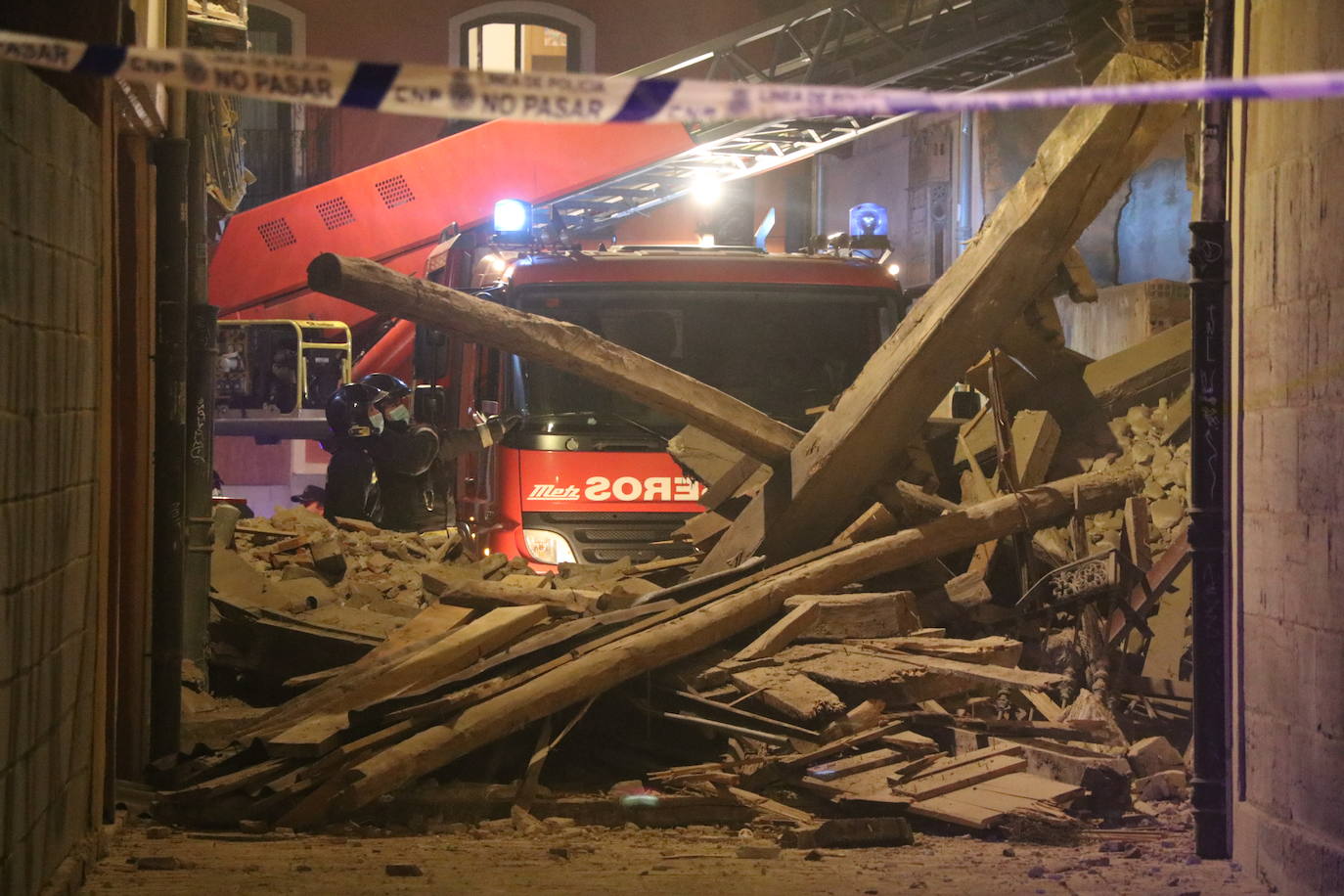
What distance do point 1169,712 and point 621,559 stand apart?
9.98 feet

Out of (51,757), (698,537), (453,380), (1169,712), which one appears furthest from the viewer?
(453,380)

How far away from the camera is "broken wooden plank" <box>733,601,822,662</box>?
21.5 ft

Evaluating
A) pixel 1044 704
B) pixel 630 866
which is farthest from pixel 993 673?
pixel 630 866

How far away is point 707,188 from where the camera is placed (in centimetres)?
1658

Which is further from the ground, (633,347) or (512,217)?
(512,217)

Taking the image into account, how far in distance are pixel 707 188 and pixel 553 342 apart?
401 inches

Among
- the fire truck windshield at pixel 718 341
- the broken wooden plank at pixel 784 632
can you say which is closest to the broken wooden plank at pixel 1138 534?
the broken wooden plank at pixel 784 632

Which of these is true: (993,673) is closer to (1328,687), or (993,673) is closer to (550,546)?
(1328,687)

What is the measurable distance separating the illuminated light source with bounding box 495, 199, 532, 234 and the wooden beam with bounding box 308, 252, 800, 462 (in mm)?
3203

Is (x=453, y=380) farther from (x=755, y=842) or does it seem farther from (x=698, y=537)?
(x=755, y=842)

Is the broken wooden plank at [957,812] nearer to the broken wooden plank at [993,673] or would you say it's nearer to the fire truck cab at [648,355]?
the broken wooden plank at [993,673]

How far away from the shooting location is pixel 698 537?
791 cm

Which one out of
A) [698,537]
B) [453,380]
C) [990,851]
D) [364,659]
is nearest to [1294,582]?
[990,851]

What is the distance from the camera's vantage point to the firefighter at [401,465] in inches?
438
